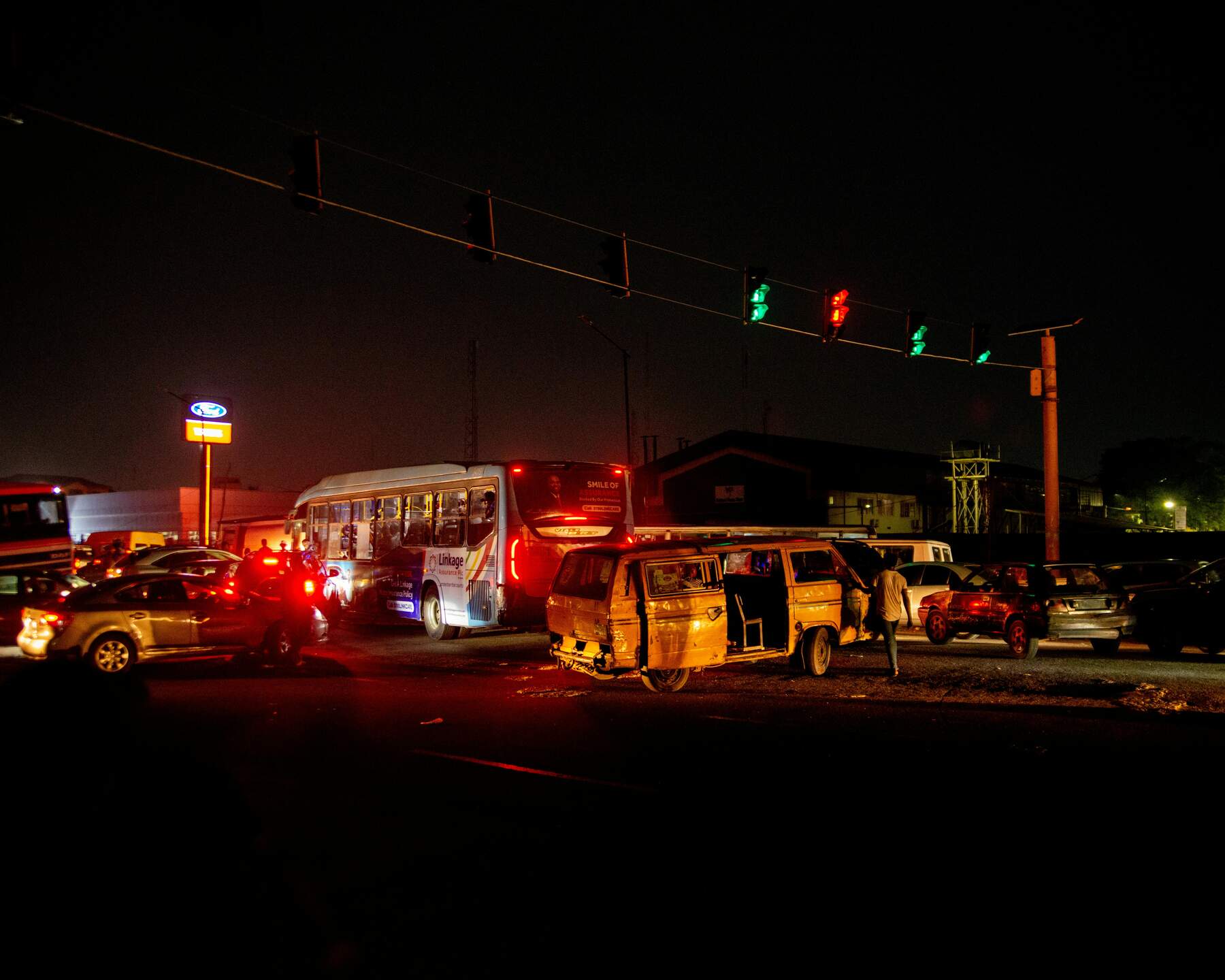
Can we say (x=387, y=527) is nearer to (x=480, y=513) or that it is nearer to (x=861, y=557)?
(x=480, y=513)

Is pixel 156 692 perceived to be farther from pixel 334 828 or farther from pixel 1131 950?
pixel 1131 950

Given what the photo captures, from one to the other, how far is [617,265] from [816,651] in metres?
6.86

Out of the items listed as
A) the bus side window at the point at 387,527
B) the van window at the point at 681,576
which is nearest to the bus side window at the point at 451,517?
the bus side window at the point at 387,527

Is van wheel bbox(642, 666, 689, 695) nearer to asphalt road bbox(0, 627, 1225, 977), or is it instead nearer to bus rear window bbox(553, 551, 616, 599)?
asphalt road bbox(0, 627, 1225, 977)

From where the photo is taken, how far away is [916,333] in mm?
19812

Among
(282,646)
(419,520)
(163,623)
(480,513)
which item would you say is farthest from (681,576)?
(419,520)

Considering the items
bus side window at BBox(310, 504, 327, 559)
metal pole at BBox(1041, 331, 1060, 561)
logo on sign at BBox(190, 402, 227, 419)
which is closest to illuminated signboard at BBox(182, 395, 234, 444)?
logo on sign at BBox(190, 402, 227, 419)

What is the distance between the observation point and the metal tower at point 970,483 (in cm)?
5028

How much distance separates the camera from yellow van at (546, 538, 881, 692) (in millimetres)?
11391

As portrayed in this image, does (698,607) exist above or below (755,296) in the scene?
below

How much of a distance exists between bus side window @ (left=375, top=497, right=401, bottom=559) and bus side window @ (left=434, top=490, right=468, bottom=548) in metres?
1.68

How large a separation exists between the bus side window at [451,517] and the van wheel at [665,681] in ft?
23.1

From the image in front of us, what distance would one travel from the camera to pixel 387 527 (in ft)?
68.0

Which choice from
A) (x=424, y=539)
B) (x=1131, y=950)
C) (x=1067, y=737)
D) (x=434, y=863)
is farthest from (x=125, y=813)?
(x=424, y=539)
